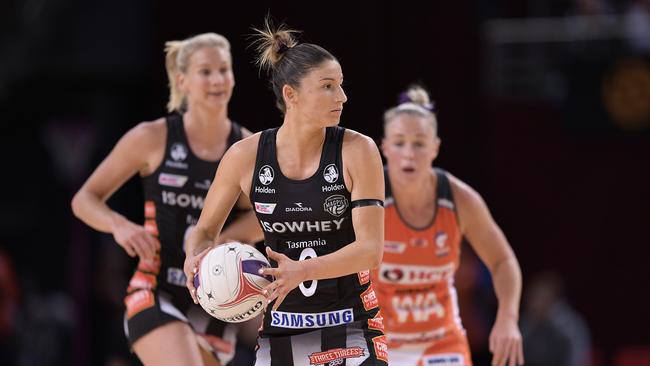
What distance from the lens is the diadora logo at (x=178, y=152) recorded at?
19.8ft

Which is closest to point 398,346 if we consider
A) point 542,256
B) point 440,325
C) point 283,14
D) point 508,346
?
point 440,325

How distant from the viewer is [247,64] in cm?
1070

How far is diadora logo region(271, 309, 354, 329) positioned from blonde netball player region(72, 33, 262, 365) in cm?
103

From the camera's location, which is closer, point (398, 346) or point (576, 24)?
point (398, 346)

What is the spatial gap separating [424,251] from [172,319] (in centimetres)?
139

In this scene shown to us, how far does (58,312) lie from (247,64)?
3.72 metres

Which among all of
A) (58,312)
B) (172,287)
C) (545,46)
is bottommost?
(58,312)

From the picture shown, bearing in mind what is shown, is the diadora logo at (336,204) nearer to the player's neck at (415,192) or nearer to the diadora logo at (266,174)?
the diadora logo at (266,174)

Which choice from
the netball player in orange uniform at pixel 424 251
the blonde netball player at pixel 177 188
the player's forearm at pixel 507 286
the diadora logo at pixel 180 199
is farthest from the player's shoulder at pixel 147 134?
the player's forearm at pixel 507 286

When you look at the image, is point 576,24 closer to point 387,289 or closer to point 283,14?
point 283,14

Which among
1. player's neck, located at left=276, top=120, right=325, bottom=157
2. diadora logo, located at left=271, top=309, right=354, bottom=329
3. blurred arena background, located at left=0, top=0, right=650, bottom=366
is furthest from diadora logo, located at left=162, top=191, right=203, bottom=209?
blurred arena background, located at left=0, top=0, right=650, bottom=366

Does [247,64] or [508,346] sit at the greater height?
[247,64]

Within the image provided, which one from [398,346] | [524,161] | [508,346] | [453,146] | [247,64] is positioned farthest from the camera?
[524,161]

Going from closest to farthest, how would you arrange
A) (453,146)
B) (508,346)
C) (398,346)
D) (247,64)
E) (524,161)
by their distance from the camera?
1. (508,346)
2. (398,346)
3. (247,64)
4. (453,146)
5. (524,161)
